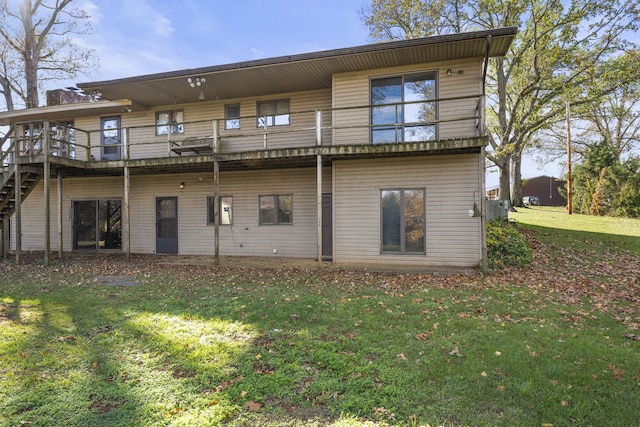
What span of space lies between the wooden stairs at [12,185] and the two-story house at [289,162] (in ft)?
0.17

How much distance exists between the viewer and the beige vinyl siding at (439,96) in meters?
9.54

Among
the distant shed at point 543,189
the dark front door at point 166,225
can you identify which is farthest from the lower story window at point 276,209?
the distant shed at point 543,189

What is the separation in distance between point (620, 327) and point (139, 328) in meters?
7.28

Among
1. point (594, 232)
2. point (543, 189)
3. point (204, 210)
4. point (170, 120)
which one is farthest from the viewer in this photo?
point (543, 189)

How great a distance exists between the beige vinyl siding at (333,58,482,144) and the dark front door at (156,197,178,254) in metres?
7.38

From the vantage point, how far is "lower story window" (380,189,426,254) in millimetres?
9859

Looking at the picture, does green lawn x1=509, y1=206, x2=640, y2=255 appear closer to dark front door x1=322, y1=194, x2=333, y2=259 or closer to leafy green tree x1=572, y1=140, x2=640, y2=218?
leafy green tree x1=572, y1=140, x2=640, y2=218

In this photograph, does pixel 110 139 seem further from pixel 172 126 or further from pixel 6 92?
pixel 6 92

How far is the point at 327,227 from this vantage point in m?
11.4

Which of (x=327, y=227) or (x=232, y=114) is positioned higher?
(x=232, y=114)

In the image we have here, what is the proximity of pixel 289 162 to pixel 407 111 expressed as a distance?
4.07 meters

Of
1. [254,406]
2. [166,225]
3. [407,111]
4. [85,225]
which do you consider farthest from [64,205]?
[254,406]

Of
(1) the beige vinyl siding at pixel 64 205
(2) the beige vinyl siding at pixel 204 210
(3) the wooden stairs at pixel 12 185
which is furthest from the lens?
(1) the beige vinyl siding at pixel 64 205

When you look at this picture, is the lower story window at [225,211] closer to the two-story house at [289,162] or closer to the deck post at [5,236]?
the two-story house at [289,162]
